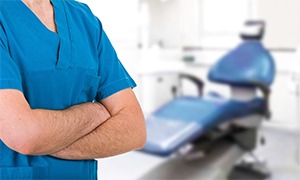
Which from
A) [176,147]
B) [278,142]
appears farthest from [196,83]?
[278,142]

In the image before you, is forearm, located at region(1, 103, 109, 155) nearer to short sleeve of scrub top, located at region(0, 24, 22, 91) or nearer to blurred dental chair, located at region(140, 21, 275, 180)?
short sleeve of scrub top, located at region(0, 24, 22, 91)

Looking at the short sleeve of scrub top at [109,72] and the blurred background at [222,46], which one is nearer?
the short sleeve of scrub top at [109,72]

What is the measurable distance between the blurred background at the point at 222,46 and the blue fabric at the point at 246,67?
99 mm

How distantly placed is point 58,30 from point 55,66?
74 millimetres

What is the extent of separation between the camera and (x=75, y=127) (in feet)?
1.73

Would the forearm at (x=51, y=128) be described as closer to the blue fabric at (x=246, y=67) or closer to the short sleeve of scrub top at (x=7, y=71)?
the short sleeve of scrub top at (x=7, y=71)

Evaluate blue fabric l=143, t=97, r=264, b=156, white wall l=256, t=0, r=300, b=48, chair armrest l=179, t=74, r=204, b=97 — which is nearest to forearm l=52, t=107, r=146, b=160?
blue fabric l=143, t=97, r=264, b=156

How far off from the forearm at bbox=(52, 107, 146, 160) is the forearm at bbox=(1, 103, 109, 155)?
2 cm

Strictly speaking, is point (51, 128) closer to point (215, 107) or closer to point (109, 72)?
point (109, 72)

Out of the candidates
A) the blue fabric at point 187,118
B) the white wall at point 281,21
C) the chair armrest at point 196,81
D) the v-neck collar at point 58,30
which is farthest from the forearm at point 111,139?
the white wall at point 281,21

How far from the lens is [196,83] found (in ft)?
6.51

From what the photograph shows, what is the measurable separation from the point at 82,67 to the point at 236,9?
5.96ft

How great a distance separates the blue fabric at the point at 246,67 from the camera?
1.92 m

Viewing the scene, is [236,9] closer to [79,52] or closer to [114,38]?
[114,38]
